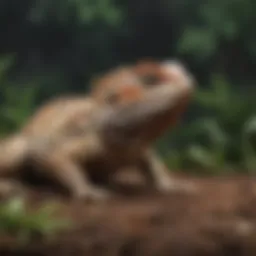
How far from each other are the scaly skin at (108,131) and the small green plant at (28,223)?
1.69 ft

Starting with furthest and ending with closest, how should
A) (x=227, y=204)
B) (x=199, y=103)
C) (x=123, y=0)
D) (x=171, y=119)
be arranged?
(x=199, y=103) → (x=123, y=0) → (x=171, y=119) → (x=227, y=204)

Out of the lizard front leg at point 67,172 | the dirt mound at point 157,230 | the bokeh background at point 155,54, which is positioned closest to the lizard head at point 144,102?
the lizard front leg at point 67,172

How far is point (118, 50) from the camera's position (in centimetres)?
416

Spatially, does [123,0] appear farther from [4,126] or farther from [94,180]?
[94,180]

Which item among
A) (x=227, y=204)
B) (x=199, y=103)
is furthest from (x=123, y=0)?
(x=227, y=204)

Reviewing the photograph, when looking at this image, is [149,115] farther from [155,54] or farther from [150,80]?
[155,54]

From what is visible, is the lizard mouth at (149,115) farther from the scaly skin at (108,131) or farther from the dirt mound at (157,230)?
the dirt mound at (157,230)

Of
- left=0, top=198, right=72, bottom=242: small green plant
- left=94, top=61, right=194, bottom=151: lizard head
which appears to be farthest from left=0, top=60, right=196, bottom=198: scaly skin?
A: left=0, top=198, right=72, bottom=242: small green plant

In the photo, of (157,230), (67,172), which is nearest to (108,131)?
(67,172)

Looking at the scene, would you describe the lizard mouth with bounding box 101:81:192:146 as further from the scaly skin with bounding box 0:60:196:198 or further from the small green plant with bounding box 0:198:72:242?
the small green plant with bounding box 0:198:72:242

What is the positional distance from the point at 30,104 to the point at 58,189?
124 cm

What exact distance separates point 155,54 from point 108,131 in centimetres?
124

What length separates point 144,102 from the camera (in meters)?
3.02

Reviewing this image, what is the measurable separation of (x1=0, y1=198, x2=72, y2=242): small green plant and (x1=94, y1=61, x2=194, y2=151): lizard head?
2.20 feet
